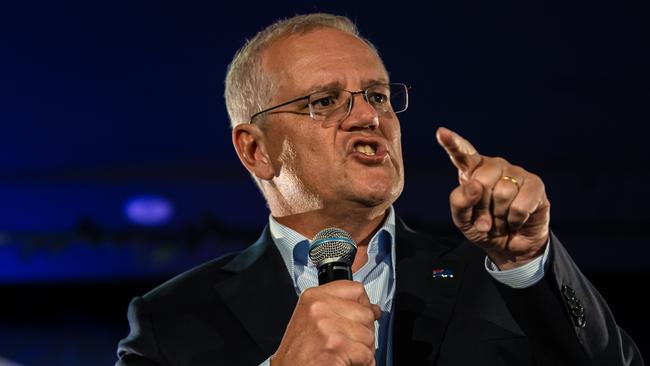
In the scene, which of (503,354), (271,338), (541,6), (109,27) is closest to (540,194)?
(503,354)

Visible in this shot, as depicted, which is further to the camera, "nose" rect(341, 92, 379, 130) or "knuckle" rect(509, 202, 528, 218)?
"nose" rect(341, 92, 379, 130)

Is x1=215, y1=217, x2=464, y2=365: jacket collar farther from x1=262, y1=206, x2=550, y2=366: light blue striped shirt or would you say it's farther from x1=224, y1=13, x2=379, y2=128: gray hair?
x1=224, y1=13, x2=379, y2=128: gray hair

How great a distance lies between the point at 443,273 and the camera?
1751 millimetres

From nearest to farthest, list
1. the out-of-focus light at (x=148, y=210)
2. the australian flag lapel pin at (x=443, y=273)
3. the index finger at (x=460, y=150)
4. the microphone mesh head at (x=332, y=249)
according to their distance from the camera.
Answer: the index finger at (x=460, y=150), the microphone mesh head at (x=332, y=249), the australian flag lapel pin at (x=443, y=273), the out-of-focus light at (x=148, y=210)

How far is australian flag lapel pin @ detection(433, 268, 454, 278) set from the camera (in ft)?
5.72

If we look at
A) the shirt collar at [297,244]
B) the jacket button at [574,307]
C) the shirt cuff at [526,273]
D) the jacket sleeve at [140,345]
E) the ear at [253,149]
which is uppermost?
the ear at [253,149]

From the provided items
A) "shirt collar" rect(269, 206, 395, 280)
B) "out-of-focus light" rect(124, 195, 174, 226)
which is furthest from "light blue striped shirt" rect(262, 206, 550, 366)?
"out-of-focus light" rect(124, 195, 174, 226)

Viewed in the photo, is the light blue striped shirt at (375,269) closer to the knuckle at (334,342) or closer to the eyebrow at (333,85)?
the eyebrow at (333,85)

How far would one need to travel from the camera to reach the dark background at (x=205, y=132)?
354cm

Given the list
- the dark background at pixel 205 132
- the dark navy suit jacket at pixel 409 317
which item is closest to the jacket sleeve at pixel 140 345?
the dark navy suit jacket at pixel 409 317

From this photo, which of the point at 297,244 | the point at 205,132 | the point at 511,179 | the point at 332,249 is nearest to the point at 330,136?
the point at 297,244

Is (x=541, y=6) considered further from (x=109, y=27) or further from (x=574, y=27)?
(x=109, y=27)

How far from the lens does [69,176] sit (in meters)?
4.75

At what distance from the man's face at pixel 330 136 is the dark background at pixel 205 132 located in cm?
158
